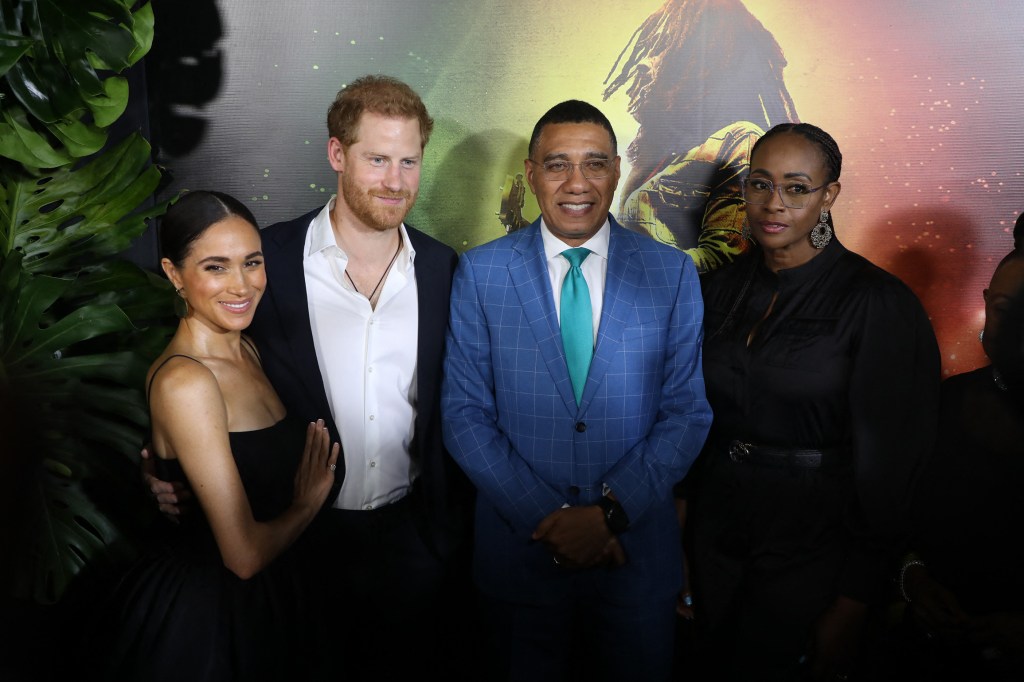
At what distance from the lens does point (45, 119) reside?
2.26m

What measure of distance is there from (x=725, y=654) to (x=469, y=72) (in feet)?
7.41

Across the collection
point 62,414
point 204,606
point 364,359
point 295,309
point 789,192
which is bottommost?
point 204,606

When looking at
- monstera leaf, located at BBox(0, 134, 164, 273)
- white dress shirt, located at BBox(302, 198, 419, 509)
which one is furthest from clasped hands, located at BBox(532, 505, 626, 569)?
monstera leaf, located at BBox(0, 134, 164, 273)

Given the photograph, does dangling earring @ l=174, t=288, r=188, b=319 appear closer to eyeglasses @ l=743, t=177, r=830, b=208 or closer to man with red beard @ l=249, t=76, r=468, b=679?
man with red beard @ l=249, t=76, r=468, b=679

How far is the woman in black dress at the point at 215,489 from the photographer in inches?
70.7

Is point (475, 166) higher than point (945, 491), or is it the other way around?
point (475, 166)

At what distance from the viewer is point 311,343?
2.27 metres

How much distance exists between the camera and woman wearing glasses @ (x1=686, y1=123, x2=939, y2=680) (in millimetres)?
2268

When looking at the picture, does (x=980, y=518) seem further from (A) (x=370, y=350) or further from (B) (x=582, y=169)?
(A) (x=370, y=350)

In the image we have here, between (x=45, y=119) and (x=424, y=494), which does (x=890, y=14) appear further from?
(x=45, y=119)

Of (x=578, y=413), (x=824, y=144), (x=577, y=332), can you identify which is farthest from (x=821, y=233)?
(x=578, y=413)

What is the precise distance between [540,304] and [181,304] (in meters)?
0.97

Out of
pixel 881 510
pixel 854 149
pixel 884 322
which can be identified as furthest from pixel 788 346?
pixel 854 149

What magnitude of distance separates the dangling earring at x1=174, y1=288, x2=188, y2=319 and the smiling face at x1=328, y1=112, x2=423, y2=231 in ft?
2.04
